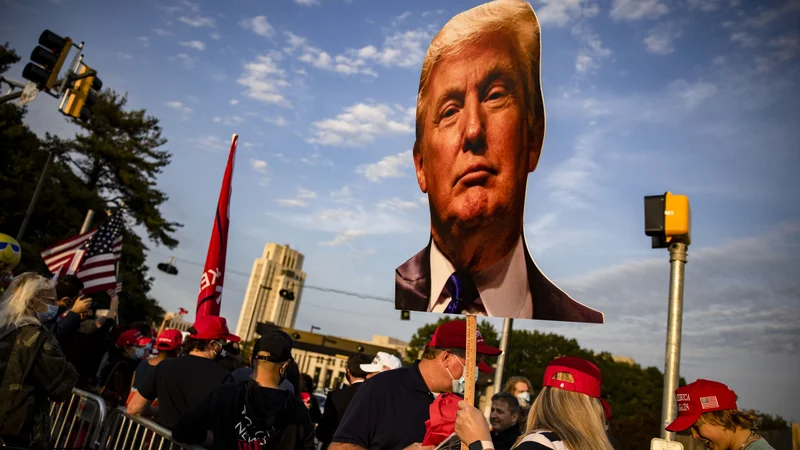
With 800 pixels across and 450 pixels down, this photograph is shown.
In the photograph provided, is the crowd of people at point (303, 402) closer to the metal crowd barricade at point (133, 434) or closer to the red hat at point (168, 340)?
the metal crowd barricade at point (133, 434)

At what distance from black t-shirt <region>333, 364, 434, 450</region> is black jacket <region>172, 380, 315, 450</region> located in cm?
53

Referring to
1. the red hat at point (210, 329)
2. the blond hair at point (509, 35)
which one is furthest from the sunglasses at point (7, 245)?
the blond hair at point (509, 35)

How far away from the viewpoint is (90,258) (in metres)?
10.7

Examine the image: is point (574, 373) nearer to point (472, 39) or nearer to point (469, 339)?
point (469, 339)

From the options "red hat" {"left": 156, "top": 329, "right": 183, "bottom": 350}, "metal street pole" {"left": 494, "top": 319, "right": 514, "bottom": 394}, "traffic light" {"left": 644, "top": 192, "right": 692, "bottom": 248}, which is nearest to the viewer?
"traffic light" {"left": 644, "top": 192, "right": 692, "bottom": 248}

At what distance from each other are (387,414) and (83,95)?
9.03m

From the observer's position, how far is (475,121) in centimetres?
410

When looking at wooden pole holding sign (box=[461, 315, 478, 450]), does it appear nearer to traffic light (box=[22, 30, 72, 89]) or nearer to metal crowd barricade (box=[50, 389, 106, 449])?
metal crowd barricade (box=[50, 389, 106, 449])

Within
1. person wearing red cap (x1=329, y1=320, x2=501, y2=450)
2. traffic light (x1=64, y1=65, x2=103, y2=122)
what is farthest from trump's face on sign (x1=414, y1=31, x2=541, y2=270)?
traffic light (x1=64, y1=65, x2=103, y2=122)

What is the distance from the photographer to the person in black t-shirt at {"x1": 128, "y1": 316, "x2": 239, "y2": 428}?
412cm

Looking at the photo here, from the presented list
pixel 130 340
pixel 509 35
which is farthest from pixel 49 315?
pixel 509 35

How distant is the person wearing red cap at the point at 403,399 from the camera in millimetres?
2930

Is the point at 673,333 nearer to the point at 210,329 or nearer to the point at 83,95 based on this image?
the point at 210,329

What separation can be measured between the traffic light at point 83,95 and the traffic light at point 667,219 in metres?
8.83
